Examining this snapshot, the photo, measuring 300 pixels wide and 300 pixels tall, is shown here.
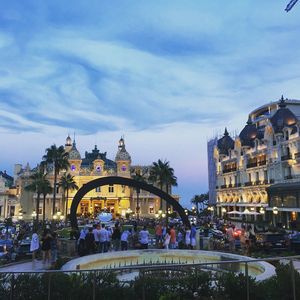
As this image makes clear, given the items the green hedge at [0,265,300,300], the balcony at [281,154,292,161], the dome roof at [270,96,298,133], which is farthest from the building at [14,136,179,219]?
the green hedge at [0,265,300,300]

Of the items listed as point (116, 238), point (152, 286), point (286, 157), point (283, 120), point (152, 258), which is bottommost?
point (152, 258)

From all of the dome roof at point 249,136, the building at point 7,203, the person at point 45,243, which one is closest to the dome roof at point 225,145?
the dome roof at point 249,136

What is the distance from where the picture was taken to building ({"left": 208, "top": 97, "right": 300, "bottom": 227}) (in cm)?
6006

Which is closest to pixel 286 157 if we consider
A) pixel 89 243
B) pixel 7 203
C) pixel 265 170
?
pixel 265 170

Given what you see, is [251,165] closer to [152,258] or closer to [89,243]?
[152,258]

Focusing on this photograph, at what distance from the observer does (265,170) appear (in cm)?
7119

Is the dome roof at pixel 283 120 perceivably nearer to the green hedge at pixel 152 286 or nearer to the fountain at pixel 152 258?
the fountain at pixel 152 258

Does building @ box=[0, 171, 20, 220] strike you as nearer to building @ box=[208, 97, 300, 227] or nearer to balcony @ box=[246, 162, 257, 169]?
building @ box=[208, 97, 300, 227]

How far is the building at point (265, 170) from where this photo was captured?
6006cm

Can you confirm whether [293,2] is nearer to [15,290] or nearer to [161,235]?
[161,235]

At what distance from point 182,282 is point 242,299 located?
5.15ft

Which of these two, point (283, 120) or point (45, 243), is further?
point (283, 120)

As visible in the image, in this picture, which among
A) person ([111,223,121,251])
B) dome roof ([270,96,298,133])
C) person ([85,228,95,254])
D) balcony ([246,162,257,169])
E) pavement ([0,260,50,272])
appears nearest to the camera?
pavement ([0,260,50,272])

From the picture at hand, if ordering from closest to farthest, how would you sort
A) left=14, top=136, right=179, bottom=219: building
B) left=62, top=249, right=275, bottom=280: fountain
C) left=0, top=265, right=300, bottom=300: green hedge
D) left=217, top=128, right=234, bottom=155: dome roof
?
left=0, top=265, right=300, bottom=300: green hedge → left=62, top=249, right=275, bottom=280: fountain → left=217, top=128, right=234, bottom=155: dome roof → left=14, top=136, right=179, bottom=219: building
